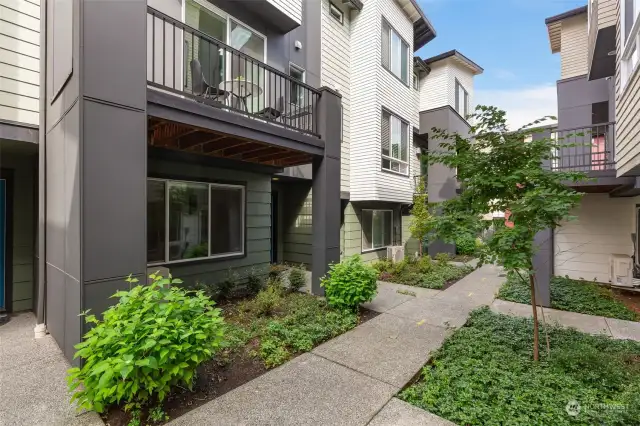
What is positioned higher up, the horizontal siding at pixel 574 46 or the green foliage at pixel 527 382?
the horizontal siding at pixel 574 46

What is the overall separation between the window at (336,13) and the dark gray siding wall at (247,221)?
5.60m

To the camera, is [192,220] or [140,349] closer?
[140,349]

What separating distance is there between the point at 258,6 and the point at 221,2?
0.76m

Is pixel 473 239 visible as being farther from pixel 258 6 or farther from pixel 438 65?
pixel 438 65

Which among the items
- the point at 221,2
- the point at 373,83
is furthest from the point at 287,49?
the point at 373,83

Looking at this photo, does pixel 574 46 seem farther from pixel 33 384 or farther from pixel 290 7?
pixel 33 384

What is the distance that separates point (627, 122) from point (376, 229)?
22.9 ft

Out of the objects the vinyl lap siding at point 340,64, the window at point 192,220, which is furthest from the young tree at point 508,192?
the vinyl lap siding at point 340,64

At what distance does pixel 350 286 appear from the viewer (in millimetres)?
4953

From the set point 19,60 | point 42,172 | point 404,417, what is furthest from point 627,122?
point 19,60

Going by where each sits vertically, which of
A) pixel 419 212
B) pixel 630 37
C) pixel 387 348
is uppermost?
pixel 630 37

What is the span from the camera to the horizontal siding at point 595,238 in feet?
24.0

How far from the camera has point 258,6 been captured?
239 inches

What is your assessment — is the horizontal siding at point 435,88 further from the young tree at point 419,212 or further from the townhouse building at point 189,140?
the young tree at point 419,212
